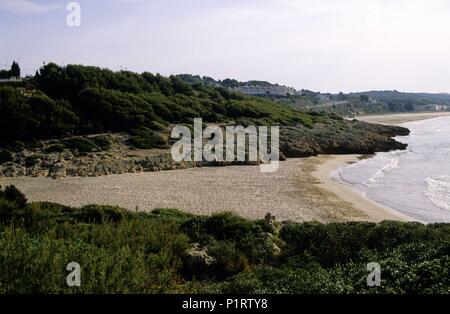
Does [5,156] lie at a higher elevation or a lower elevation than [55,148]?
lower

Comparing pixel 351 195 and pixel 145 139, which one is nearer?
pixel 351 195

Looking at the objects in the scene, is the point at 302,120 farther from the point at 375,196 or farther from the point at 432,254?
the point at 432,254

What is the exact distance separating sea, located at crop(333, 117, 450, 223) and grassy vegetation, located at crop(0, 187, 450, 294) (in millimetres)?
10708

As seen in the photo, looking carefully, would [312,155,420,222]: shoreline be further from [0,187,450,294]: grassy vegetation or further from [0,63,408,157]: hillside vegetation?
[0,187,450,294]: grassy vegetation

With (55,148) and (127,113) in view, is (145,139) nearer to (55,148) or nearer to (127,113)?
(127,113)

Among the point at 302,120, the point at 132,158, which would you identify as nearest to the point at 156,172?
the point at 132,158

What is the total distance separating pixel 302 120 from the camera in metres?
60.0

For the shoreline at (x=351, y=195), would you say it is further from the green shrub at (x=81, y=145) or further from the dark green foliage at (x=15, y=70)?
the dark green foliage at (x=15, y=70)

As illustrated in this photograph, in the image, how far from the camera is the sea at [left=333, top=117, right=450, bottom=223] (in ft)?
75.9

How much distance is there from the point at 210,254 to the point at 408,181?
77.5 ft

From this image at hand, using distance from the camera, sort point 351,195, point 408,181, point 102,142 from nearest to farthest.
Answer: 1. point 351,195
2. point 408,181
3. point 102,142

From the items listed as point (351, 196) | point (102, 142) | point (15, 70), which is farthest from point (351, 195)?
point (15, 70)

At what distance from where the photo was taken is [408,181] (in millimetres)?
30828
